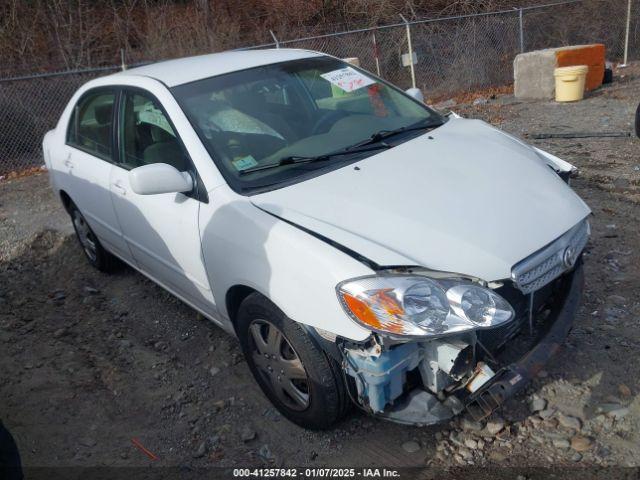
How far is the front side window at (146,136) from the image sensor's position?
3241mm

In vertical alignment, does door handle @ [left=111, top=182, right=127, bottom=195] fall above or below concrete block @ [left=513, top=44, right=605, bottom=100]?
above

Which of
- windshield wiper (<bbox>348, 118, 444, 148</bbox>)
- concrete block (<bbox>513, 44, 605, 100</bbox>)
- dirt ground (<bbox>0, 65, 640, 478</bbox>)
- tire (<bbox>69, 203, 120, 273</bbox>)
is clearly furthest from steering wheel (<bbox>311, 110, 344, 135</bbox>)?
concrete block (<bbox>513, 44, 605, 100</bbox>)

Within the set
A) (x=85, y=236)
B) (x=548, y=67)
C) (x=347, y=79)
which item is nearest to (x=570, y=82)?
(x=548, y=67)

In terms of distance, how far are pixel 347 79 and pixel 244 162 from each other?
1.22 m

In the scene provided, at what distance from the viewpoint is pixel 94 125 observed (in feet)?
14.1

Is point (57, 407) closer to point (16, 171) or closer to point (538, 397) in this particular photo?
point (538, 397)

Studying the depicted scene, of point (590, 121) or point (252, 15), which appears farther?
point (252, 15)

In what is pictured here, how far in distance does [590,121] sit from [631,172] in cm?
291

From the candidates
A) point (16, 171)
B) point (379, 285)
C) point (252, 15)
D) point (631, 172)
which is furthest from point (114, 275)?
point (252, 15)

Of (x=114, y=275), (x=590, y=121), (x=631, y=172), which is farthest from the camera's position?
(x=590, y=121)

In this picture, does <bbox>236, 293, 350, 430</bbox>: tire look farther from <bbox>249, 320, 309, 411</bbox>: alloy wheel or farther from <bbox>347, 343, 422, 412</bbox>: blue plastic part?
<bbox>347, 343, 422, 412</bbox>: blue plastic part

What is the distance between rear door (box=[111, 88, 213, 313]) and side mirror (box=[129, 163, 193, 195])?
0.10 metres

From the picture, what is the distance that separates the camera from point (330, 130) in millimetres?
3371

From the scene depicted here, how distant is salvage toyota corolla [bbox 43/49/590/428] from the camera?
230 centimetres
